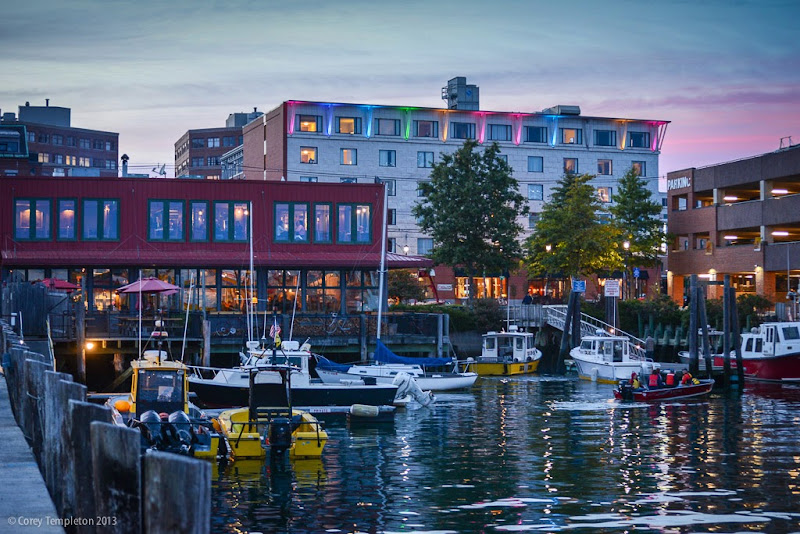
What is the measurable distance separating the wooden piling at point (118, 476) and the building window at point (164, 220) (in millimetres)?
53093

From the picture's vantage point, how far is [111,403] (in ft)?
114

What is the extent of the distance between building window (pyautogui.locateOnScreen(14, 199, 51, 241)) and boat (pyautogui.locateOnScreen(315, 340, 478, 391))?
20.5 m

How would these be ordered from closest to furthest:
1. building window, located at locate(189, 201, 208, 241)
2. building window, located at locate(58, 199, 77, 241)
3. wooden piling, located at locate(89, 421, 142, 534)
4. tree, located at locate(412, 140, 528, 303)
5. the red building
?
wooden piling, located at locate(89, 421, 142, 534) < the red building < building window, located at locate(58, 199, 77, 241) < building window, located at locate(189, 201, 208, 241) < tree, located at locate(412, 140, 528, 303)

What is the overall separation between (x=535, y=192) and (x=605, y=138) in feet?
33.8

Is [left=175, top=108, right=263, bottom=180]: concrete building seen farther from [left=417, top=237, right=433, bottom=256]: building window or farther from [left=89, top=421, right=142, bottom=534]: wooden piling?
[left=89, top=421, right=142, bottom=534]: wooden piling

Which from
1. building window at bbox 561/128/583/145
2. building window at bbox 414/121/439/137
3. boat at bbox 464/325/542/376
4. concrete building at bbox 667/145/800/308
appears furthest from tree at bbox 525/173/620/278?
building window at bbox 561/128/583/145

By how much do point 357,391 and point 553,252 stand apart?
1986 inches

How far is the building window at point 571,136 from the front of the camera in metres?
116

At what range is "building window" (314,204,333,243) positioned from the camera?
63750 millimetres

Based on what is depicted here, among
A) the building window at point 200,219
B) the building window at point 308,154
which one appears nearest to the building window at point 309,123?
the building window at point 308,154

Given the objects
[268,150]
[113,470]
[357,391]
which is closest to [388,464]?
[357,391]

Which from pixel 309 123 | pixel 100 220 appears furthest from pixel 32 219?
pixel 309 123

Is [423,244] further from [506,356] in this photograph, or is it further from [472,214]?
[506,356]

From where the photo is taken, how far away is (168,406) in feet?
102
